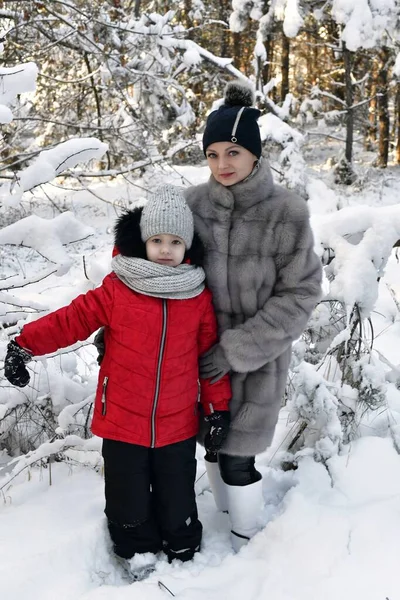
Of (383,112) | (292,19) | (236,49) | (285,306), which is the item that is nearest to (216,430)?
(285,306)

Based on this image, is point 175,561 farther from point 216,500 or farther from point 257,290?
point 257,290

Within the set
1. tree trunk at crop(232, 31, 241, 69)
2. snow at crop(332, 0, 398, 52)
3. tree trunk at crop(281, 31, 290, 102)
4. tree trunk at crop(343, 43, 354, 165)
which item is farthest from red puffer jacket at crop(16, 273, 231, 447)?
tree trunk at crop(232, 31, 241, 69)

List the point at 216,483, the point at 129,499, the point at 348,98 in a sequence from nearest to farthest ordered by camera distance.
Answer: the point at 129,499 < the point at 216,483 < the point at 348,98

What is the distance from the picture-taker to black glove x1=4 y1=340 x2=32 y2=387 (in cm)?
216

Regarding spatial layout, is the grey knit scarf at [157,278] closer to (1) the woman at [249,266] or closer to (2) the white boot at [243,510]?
(1) the woman at [249,266]

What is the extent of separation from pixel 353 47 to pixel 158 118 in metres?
4.22

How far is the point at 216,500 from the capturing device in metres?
2.76

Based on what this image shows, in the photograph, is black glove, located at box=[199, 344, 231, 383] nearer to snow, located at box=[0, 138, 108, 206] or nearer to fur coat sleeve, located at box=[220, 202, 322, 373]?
fur coat sleeve, located at box=[220, 202, 322, 373]

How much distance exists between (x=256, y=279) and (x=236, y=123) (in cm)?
64

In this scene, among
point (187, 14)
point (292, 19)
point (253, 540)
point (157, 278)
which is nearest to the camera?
point (157, 278)

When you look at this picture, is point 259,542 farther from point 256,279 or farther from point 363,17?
point 363,17

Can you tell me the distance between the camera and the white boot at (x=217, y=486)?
269 centimetres

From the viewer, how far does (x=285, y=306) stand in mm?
2213

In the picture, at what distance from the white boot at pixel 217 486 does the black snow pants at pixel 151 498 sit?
0.25 m
